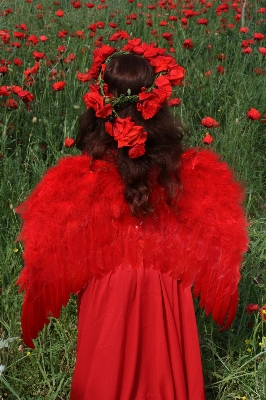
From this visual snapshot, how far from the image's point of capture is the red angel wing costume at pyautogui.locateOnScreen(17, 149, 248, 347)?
4.46ft

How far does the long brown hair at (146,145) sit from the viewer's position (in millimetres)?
1321

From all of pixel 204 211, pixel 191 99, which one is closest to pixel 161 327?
pixel 204 211

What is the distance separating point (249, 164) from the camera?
275 centimetres

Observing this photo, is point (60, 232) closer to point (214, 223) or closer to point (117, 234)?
point (117, 234)

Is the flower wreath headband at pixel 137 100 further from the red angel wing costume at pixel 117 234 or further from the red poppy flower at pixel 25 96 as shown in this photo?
the red poppy flower at pixel 25 96

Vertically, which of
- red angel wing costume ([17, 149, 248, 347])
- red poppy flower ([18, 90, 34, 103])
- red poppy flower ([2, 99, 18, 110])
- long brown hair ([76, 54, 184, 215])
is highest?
long brown hair ([76, 54, 184, 215])

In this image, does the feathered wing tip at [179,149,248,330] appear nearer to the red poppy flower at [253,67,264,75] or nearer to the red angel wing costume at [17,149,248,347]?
the red angel wing costume at [17,149,248,347]

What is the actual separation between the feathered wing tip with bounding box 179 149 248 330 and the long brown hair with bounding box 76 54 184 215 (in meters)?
0.07

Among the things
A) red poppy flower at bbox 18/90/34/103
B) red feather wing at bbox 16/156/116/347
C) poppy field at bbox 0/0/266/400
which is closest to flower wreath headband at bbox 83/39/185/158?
red feather wing at bbox 16/156/116/347

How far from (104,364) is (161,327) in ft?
0.52

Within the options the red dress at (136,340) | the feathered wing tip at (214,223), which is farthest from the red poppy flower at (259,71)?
the red dress at (136,340)

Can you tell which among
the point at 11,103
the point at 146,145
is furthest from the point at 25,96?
the point at 146,145

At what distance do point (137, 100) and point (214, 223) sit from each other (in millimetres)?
348

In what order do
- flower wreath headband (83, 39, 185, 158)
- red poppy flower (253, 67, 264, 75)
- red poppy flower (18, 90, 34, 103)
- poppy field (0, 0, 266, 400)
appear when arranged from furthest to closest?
red poppy flower (253, 67, 264, 75) < red poppy flower (18, 90, 34, 103) < poppy field (0, 0, 266, 400) < flower wreath headband (83, 39, 185, 158)
